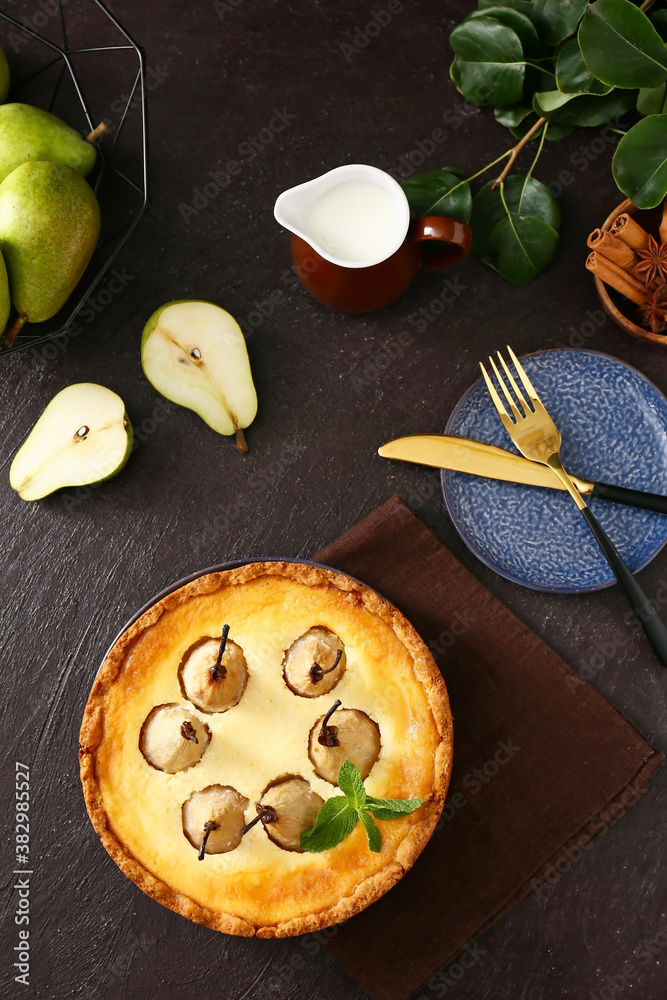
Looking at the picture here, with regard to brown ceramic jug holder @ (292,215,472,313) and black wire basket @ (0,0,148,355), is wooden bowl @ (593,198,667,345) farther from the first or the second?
black wire basket @ (0,0,148,355)

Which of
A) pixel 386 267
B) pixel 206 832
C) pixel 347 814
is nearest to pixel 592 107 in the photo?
pixel 386 267

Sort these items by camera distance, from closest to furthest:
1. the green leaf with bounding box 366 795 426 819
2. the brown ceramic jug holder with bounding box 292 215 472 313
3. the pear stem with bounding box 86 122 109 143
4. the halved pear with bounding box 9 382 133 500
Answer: the green leaf with bounding box 366 795 426 819 → the brown ceramic jug holder with bounding box 292 215 472 313 → the pear stem with bounding box 86 122 109 143 → the halved pear with bounding box 9 382 133 500

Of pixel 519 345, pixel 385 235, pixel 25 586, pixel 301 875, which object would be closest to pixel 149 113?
pixel 385 235

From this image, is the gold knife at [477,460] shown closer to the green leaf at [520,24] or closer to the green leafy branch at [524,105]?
the green leafy branch at [524,105]

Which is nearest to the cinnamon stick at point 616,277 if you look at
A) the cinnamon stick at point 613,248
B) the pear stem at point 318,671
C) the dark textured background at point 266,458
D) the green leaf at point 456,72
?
the cinnamon stick at point 613,248

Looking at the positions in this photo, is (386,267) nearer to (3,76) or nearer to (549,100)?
(549,100)

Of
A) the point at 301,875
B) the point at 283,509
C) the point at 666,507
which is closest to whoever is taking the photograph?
the point at 301,875

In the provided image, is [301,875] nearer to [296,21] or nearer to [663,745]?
[663,745]

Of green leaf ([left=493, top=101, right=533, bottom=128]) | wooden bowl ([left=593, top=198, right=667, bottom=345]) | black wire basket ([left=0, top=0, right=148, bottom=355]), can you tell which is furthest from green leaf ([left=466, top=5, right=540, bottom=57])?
black wire basket ([left=0, top=0, right=148, bottom=355])
